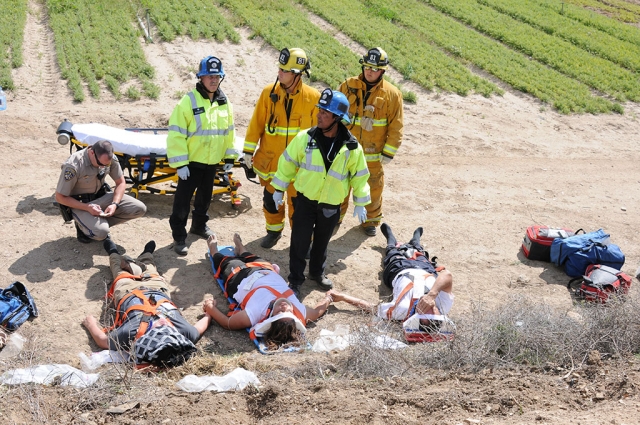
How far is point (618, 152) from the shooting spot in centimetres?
1291

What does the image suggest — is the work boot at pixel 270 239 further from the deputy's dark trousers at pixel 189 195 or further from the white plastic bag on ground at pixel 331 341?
the white plastic bag on ground at pixel 331 341

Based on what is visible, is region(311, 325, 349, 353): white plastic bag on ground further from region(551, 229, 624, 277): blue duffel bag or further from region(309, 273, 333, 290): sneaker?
region(551, 229, 624, 277): blue duffel bag

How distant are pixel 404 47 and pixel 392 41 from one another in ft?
1.90

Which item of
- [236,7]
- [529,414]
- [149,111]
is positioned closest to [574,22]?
[236,7]

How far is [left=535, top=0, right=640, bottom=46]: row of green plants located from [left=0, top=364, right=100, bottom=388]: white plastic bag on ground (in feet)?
66.5

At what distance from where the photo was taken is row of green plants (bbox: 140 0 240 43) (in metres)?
15.2

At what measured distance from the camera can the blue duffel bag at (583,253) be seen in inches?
301

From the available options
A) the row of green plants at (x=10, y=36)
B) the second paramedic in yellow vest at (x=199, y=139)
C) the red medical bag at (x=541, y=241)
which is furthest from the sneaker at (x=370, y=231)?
the row of green plants at (x=10, y=36)

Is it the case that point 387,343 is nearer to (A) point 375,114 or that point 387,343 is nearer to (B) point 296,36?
(A) point 375,114

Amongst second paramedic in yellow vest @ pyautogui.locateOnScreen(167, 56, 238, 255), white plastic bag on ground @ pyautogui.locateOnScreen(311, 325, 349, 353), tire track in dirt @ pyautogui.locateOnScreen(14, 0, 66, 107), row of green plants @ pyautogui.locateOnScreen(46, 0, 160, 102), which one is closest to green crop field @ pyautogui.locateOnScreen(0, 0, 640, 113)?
row of green plants @ pyautogui.locateOnScreen(46, 0, 160, 102)

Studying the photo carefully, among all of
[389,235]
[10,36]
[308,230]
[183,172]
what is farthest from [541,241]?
[10,36]

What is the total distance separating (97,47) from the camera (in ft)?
45.1

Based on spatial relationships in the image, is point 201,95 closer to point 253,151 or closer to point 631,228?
point 253,151

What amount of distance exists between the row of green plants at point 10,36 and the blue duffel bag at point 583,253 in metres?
9.34
